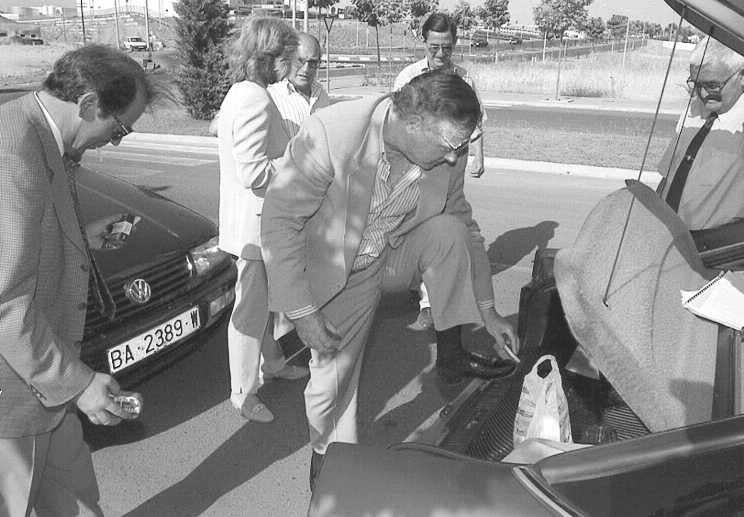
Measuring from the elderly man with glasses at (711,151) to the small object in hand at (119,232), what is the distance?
2436mm

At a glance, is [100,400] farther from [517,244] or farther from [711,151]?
[517,244]

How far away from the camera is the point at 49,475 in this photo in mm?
2137

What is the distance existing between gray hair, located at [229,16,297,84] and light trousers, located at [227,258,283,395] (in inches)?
33.2

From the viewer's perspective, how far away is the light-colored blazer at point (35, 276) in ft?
5.57

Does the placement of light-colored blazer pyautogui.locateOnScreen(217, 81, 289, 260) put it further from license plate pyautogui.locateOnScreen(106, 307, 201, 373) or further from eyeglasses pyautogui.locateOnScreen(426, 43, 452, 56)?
eyeglasses pyautogui.locateOnScreen(426, 43, 452, 56)

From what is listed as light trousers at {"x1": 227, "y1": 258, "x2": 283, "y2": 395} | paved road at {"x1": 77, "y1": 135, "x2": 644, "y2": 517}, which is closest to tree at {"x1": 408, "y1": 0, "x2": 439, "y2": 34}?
paved road at {"x1": 77, "y1": 135, "x2": 644, "y2": 517}

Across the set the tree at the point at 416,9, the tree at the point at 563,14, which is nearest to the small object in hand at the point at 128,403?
the tree at the point at 563,14

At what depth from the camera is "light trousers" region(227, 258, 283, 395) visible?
322 cm

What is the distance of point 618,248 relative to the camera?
7.11 ft

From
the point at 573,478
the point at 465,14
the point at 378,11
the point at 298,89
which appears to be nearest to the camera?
the point at 573,478

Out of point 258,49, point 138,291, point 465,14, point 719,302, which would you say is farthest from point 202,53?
point 465,14

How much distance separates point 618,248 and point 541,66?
31982 millimetres

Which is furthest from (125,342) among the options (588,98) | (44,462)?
(588,98)

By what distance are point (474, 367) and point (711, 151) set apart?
173cm
